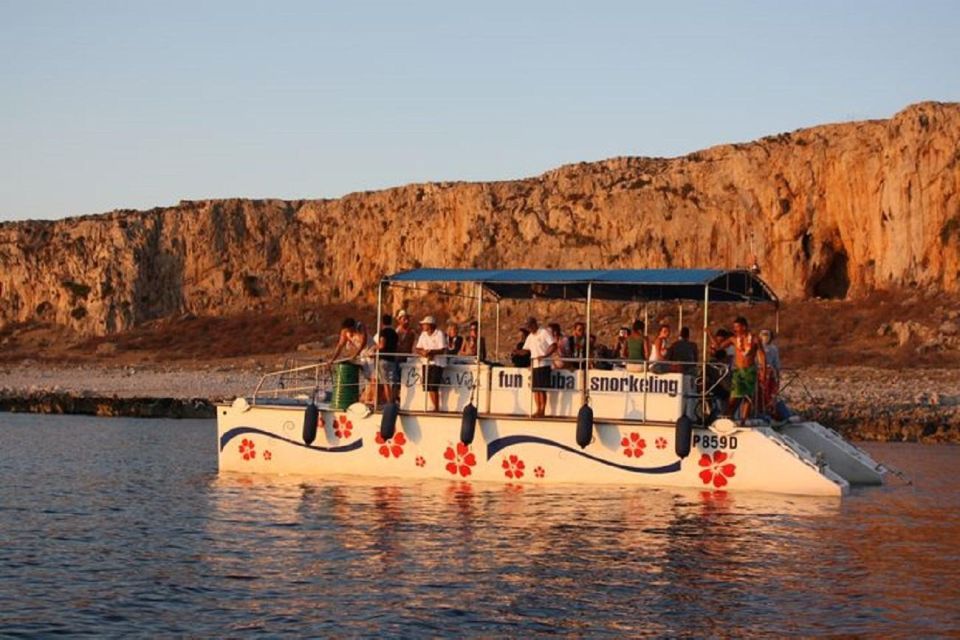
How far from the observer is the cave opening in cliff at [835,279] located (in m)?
62.6

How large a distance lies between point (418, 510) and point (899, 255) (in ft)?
149

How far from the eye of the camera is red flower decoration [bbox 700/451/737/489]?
19.7 m

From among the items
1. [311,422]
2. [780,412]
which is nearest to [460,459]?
[311,422]

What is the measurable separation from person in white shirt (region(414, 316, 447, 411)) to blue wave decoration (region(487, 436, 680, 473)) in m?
1.18

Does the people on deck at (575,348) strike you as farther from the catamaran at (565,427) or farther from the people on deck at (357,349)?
the people on deck at (357,349)

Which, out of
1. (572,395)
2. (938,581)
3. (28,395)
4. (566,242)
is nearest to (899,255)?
(566,242)

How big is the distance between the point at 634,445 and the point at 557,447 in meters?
1.16

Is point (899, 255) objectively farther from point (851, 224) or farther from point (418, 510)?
point (418, 510)

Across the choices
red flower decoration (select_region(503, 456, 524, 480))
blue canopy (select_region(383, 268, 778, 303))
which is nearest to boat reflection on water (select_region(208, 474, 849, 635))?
red flower decoration (select_region(503, 456, 524, 480))

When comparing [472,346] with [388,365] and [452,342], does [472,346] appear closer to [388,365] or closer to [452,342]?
[452,342]

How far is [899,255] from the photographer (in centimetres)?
5919

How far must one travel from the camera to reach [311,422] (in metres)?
21.5

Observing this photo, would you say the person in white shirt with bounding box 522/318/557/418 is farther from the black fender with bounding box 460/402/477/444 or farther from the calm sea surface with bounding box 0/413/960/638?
the calm sea surface with bounding box 0/413/960/638

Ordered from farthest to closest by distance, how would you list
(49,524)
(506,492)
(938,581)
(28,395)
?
1. (28,395)
2. (506,492)
3. (49,524)
4. (938,581)
